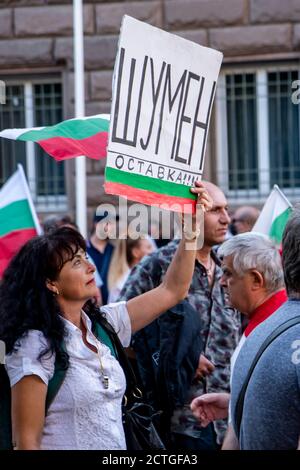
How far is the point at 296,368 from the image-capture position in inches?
116

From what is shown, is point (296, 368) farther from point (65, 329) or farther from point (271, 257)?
point (271, 257)

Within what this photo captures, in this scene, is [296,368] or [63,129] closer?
[296,368]

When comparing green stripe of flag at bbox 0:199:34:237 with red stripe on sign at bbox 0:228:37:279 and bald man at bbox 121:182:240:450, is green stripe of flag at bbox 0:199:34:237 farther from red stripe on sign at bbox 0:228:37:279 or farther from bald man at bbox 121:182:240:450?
bald man at bbox 121:182:240:450

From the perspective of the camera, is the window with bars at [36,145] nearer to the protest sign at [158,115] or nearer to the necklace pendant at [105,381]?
the protest sign at [158,115]

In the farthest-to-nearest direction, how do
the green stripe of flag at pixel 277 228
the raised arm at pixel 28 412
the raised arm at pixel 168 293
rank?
the green stripe of flag at pixel 277 228 → the raised arm at pixel 168 293 → the raised arm at pixel 28 412

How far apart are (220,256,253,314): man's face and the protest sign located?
45cm

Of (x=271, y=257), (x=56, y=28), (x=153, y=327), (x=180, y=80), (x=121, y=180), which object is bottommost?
(x=153, y=327)

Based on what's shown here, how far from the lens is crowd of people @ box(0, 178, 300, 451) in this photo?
10.1 feet

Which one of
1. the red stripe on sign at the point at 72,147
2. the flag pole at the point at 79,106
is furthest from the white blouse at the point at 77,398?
the flag pole at the point at 79,106

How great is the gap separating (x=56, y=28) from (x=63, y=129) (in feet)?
22.4

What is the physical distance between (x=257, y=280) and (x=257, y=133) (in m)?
7.04

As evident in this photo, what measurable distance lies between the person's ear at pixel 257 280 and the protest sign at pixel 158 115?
Result: 459 millimetres

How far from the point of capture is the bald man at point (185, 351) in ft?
16.5

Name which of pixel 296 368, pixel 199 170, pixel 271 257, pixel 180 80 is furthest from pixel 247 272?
pixel 296 368
